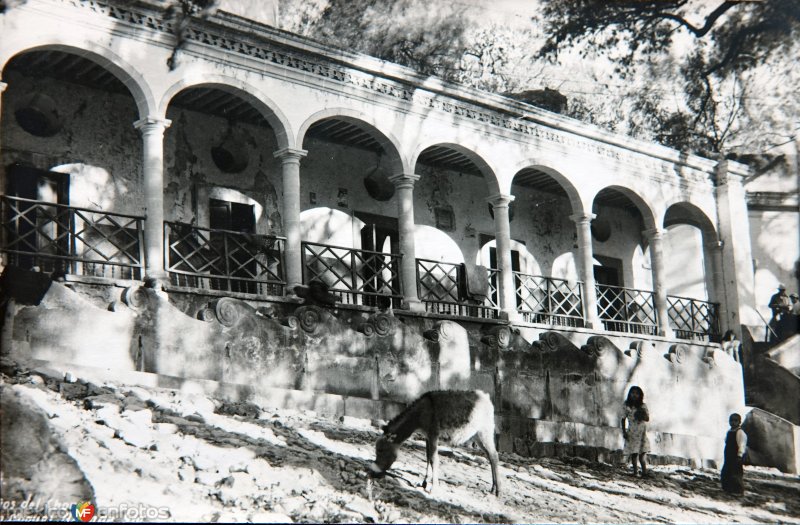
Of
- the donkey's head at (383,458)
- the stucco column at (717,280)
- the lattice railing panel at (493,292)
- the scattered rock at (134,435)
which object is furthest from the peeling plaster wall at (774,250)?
the scattered rock at (134,435)

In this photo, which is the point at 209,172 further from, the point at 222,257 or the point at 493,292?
the point at 493,292

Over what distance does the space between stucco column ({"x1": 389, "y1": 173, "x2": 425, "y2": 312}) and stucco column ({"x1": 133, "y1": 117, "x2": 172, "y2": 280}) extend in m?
4.31

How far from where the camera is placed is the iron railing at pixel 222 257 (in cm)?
1493

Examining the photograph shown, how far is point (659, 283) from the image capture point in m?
20.4

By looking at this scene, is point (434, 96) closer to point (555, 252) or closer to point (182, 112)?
point (182, 112)

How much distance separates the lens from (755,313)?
72.4 feet

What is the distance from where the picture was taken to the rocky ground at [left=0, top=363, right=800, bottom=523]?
7.66m

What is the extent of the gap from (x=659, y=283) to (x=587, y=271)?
2070 mm

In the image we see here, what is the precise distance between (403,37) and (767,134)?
9431 millimetres

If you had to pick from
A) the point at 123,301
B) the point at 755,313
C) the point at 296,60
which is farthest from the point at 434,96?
the point at 755,313

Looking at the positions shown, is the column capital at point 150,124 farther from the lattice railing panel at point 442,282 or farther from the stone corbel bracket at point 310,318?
the lattice railing panel at point 442,282

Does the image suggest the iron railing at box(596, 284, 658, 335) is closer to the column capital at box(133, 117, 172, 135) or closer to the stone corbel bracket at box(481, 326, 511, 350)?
the stone corbel bracket at box(481, 326, 511, 350)

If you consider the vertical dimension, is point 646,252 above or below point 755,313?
above

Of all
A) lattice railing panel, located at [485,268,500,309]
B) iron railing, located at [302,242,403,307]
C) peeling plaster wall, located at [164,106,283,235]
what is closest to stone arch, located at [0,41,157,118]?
peeling plaster wall, located at [164,106,283,235]
